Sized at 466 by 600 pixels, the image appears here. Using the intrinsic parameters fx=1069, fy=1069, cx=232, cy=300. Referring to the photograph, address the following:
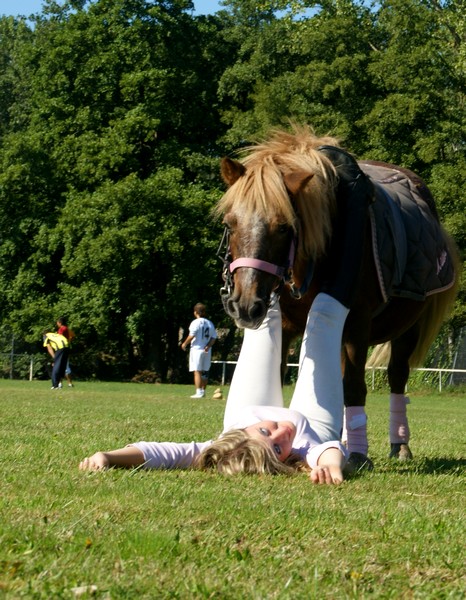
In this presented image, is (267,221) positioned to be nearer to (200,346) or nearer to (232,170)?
(232,170)

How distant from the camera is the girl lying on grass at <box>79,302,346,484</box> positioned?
6496 mm

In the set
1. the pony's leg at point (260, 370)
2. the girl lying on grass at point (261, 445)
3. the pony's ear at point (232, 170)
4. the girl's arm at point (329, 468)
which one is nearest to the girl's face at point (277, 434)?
the girl lying on grass at point (261, 445)

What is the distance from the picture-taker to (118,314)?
45844mm

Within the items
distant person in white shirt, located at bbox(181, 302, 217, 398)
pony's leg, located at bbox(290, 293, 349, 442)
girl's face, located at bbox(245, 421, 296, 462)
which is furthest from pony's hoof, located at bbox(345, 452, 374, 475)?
distant person in white shirt, located at bbox(181, 302, 217, 398)

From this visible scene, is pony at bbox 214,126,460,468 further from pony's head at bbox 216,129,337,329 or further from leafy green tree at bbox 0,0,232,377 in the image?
leafy green tree at bbox 0,0,232,377

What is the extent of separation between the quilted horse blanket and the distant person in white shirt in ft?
57.5

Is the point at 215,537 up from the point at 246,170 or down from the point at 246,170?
down

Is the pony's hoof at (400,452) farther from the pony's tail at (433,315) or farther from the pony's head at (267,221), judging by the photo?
the pony's head at (267,221)

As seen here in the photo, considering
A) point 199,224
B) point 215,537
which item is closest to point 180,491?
point 215,537

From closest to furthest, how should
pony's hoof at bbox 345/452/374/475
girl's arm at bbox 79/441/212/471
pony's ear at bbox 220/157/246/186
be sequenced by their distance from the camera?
girl's arm at bbox 79/441/212/471
pony's ear at bbox 220/157/246/186
pony's hoof at bbox 345/452/374/475

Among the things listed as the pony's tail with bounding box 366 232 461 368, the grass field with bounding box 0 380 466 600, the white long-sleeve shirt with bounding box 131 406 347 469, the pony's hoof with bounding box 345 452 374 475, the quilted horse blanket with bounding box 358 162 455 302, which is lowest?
the grass field with bounding box 0 380 466 600

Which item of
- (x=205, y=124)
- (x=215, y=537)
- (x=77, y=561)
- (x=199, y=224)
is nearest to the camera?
(x=77, y=561)

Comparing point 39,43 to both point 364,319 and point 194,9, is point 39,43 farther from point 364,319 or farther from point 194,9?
point 364,319

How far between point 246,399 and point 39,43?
4553cm
